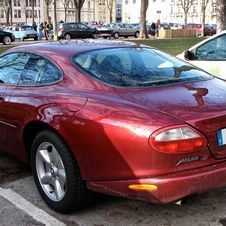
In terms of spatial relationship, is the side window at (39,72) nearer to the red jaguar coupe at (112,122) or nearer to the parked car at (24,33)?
the red jaguar coupe at (112,122)

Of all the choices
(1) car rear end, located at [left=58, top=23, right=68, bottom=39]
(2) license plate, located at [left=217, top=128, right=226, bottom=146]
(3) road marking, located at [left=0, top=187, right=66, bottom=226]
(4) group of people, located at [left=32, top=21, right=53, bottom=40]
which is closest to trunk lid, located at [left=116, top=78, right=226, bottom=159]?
(2) license plate, located at [left=217, top=128, right=226, bottom=146]

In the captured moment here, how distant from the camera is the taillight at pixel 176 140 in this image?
329 cm

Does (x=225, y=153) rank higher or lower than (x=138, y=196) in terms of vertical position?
higher

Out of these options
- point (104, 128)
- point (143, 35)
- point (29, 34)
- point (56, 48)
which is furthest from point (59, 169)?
point (29, 34)

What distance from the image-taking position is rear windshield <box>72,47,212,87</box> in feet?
13.4

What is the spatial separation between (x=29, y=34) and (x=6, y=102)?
133 ft

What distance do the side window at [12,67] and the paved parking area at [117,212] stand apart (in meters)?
1.13

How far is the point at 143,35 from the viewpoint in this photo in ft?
128

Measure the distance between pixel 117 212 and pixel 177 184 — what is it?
887mm

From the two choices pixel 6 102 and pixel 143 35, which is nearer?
pixel 6 102

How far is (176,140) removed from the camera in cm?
331

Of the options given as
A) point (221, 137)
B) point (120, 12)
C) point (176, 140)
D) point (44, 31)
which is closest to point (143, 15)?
point (44, 31)

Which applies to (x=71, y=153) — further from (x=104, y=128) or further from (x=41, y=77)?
(x=41, y=77)

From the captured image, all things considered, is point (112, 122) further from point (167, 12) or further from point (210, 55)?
point (167, 12)
